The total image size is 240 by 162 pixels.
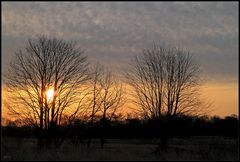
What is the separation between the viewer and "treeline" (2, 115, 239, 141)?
37.3m

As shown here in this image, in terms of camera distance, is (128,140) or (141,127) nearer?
(141,127)

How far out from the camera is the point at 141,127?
59500mm

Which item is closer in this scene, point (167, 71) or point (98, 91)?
point (167, 71)

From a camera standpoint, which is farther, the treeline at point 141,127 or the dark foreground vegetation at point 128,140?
the treeline at point 141,127

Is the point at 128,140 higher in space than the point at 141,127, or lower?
Result: lower

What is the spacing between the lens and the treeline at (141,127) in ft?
123

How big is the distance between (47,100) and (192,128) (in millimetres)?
33723

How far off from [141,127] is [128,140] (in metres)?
7.66

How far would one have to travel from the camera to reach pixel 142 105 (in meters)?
38.0

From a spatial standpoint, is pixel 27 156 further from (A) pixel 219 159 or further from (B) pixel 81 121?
(B) pixel 81 121

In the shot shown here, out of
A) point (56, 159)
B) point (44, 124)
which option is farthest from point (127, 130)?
point (56, 159)

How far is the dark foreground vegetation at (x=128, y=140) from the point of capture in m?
18.4

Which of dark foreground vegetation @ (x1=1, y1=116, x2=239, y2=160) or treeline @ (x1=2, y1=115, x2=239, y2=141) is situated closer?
dark foreground vegetation @ (x1=1, y1=116, x2=239, y2=160)

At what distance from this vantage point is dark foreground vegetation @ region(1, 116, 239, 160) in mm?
18438
